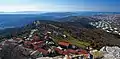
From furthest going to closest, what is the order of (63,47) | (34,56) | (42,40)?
(42,40)
(63,47)
(34,56)

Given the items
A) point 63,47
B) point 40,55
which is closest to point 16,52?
point 40,55

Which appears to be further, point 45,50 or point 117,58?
point 45,50

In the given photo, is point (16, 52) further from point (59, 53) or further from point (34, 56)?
point (59, 53)

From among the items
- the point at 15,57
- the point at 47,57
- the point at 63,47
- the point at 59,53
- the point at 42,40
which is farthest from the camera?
the point at 42,40

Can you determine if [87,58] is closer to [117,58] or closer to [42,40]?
[117,58]

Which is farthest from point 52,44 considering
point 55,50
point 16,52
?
point 16,52

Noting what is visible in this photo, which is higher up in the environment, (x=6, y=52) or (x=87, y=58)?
(x=6, y=52)

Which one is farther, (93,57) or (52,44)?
(52,44)

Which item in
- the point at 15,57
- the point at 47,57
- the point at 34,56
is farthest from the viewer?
the point at 47,57

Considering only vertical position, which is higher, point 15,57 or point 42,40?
point 15,57
